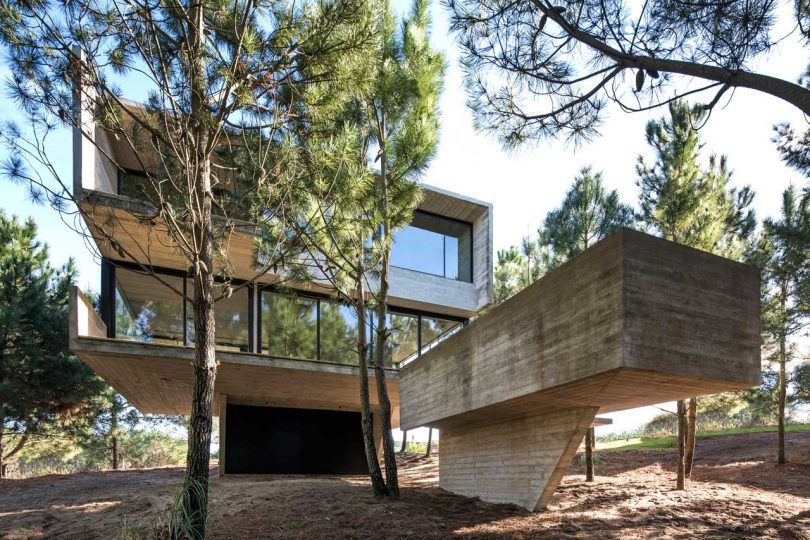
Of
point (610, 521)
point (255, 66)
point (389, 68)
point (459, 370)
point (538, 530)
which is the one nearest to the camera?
point (255, 66)

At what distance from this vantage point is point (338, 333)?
45.1ft

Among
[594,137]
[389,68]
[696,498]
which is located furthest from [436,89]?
[696,498]

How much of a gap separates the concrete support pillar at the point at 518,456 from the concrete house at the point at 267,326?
125 inches

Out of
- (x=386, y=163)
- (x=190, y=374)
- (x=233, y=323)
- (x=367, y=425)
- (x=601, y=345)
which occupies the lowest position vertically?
(x=367, y=425)

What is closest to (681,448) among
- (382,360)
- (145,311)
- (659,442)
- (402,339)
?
(382,360)

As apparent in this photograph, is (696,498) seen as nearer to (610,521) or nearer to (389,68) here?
(610,521)

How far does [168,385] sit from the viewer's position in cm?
1282

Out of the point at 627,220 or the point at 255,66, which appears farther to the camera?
the point at 627,220

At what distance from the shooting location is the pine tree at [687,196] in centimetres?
1032

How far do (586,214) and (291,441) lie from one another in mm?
9175

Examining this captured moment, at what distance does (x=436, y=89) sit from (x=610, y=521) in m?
6.79

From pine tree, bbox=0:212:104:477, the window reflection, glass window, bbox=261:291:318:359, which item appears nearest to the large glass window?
the window reflection

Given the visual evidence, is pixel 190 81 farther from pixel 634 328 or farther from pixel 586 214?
pixel 586 214

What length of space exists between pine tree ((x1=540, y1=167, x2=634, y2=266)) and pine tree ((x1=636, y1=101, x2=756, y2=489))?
121 centimetres
